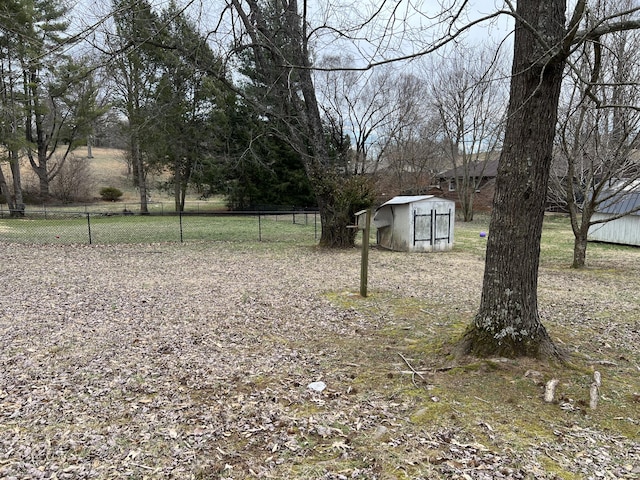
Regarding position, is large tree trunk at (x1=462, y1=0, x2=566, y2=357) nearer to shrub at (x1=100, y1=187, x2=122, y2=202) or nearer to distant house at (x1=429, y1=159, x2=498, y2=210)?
distant house at (x1=429, y1=159, x2=498, y2=210)

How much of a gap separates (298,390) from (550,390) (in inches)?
70.7

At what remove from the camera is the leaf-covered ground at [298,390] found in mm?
2287

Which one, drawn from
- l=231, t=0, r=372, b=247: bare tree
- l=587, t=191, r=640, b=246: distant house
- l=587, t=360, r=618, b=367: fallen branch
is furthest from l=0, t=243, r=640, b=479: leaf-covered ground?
l=587, t=191, r=640, b=246: distant house

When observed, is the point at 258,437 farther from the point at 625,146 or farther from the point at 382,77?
the point at 382,77

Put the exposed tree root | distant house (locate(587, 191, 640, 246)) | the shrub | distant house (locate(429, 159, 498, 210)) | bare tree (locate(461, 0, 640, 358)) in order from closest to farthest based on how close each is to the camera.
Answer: bare tree (locate(461, 0, 640, 358))
the exposed tree root
distant house (locate(587, 191, 640, 246))
distant house (locate(429, 159, 498, 210))
the shrub

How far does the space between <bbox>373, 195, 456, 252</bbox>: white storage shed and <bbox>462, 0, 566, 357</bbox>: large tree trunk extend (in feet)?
25.8

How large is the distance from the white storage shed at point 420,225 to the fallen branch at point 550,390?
8.20 metres

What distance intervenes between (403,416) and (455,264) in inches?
278

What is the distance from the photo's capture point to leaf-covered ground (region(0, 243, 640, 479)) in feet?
7.50

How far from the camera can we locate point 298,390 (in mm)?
3152

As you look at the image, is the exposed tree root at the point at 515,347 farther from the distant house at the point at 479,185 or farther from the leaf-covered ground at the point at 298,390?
the distant house at the point at 479,185

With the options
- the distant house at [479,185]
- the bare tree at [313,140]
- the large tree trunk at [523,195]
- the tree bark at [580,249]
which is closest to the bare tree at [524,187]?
the large tree trunk at [523,195]

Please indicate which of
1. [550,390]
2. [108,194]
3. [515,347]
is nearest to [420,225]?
[515,347]

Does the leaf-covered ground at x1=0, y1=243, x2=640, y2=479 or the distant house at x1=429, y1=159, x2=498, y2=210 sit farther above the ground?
the distant house at x1=429, y1=159, x2=498, y2=210
